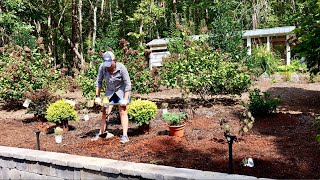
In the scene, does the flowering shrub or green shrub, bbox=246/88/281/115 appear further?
the flowering shrub

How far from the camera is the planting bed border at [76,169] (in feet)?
9.75

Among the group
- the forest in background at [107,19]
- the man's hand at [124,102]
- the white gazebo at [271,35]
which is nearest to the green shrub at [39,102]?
the man's hand at [124,102]

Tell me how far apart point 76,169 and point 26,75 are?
6.51 m

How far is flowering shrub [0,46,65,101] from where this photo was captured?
30.3ft

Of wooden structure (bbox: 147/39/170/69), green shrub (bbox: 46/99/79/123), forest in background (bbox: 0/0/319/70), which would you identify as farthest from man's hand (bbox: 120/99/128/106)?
wooden structure (bbox: 147/39/170/69)

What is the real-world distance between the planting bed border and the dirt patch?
960 mm

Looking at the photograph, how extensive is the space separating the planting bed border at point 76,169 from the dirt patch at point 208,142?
3.15ft

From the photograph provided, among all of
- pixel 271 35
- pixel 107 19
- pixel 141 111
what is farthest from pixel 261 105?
pixel 107 19

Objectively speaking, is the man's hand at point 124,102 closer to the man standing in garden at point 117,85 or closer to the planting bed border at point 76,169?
the man standing in garden at point 117,85

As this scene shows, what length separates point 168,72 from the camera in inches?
332

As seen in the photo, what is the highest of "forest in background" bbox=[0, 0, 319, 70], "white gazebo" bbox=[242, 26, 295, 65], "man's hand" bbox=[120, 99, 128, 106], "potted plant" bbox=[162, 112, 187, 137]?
"forest in background" bbox=[0, 0, 319, 70]

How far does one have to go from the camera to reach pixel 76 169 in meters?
3.53

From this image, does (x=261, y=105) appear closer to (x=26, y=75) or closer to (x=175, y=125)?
(x=175, y=125)

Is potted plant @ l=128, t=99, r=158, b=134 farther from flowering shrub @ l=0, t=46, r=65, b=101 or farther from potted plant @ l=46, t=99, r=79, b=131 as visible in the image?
flowering shrub @ l=0, t=46, r=65, b=101
